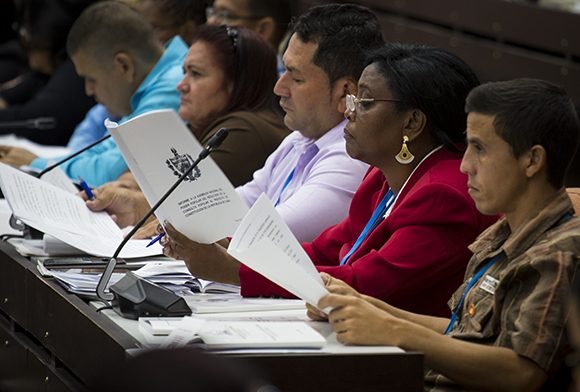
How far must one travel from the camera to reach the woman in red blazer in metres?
2.69

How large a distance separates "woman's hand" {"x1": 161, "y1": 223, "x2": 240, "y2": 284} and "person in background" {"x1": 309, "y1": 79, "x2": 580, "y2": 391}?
0.45m

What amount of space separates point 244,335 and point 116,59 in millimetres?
2534

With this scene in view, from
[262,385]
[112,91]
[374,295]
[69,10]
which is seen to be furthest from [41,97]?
[262,385]

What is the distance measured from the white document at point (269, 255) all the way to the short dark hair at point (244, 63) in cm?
163

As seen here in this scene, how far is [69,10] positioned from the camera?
682cm

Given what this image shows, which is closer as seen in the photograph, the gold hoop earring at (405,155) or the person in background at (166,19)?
the gold hoop earring at (405,155)

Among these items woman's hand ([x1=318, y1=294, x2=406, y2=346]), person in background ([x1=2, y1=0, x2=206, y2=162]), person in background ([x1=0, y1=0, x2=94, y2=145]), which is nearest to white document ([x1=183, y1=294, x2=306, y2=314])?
woman's hand ([x1=318, y1=294, x2=406, y2=346])

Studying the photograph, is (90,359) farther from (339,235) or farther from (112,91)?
(112,91)

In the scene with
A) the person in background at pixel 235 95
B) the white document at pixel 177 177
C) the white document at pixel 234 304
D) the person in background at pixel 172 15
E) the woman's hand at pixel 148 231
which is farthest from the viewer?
the person in background at pixel 172 15

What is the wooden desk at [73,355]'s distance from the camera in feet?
7.39

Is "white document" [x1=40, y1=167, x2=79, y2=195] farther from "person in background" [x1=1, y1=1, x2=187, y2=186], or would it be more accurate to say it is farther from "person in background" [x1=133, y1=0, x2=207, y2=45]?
"person in background" [x1=133, y1=0, x2=207, y2=45]

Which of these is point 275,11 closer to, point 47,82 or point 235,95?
point 235,95

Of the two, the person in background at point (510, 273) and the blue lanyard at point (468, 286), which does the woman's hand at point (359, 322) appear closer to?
the person in background at point (510, 273)

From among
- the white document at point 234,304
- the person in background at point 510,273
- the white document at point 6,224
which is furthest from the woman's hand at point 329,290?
the white document at point 6,224
